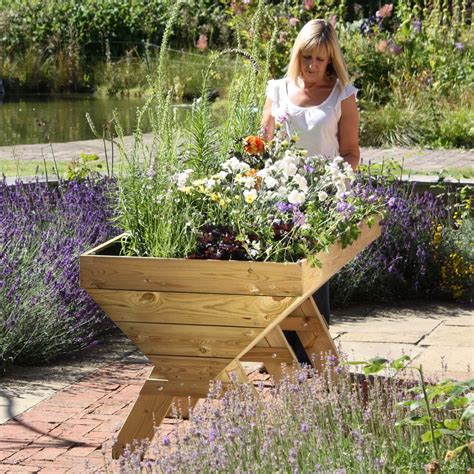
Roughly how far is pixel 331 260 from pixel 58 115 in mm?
11805

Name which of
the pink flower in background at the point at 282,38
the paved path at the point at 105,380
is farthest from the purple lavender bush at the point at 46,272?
the pink flower in background at the point at 282,38

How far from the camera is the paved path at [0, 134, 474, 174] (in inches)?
406

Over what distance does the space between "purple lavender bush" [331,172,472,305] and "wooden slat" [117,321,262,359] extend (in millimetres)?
2734

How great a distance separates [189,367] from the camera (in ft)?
13.0

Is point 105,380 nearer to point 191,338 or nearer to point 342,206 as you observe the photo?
point 191,338

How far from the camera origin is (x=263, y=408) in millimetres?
3914

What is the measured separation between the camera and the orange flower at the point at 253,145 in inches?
173

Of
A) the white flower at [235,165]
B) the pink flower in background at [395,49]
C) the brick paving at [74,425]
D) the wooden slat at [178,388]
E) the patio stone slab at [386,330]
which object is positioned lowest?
the patio stone slab at [386,330]

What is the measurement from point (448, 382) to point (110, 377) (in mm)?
2544

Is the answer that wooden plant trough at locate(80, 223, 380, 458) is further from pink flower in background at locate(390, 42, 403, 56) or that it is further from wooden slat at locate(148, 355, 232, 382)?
pink flower in background at locate(390, 42, 403, 56)

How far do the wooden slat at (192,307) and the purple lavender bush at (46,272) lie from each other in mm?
1285

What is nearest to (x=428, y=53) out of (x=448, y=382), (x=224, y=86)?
(x=224, y=86)

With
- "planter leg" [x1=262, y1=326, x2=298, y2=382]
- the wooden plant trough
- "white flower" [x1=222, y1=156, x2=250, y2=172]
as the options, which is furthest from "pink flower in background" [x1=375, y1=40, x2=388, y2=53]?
the wooden plant trough

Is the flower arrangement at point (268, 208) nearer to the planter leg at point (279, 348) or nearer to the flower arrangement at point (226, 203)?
the flower arrangement at point (226, 203)
